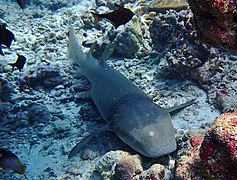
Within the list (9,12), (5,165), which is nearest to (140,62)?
(5,165)

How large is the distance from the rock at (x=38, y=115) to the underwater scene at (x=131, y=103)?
0.07 ft

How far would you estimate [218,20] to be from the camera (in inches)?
76.7

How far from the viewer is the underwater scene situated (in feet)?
6.79

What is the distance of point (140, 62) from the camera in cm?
565

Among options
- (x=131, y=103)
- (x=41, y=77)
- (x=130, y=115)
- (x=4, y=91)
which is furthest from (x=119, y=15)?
(x=4, y=91)

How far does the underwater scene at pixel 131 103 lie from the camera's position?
2068 mm

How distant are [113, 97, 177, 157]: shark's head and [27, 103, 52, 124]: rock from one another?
62.1 inches

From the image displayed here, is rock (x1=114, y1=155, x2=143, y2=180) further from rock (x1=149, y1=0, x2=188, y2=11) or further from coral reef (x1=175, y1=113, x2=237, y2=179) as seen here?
rock (x1=149, y1=0, x2=188, y2=11)

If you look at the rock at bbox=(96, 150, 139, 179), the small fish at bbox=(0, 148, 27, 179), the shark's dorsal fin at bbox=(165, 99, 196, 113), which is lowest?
the rock at bbox=(96, 150, 139, 179)

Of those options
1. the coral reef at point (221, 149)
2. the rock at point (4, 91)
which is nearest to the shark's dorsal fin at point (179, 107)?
the coral reef at point (221, 149)

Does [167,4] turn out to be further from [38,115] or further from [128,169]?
[128,169]

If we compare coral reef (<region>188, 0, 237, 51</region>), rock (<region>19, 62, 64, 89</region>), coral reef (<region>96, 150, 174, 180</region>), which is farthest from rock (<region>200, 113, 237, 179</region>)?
rock (<region>19, 62, 64, 89</region>)

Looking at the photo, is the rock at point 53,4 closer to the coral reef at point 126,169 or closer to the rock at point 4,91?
the rock at point 4,91

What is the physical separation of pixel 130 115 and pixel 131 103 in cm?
28
